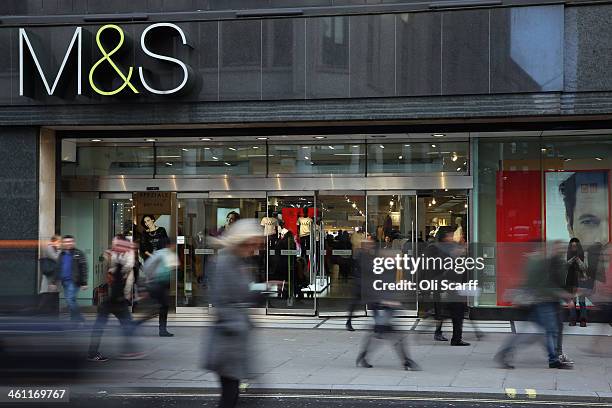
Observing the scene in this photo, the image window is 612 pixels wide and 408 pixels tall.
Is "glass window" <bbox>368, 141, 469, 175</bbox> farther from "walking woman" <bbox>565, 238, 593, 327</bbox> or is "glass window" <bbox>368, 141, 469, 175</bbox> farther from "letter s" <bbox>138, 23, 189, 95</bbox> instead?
"letter s" <bbox>138, 23, 189, 95</bbox>

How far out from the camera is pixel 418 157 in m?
16.6

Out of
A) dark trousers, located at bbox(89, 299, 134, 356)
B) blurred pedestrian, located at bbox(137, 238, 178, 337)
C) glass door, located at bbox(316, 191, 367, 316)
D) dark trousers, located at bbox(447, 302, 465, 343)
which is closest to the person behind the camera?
dark trousers, located at bbox(89, 299, 134, 356)

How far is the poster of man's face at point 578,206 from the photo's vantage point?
1591 cm

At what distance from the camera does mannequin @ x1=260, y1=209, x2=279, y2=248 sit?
17078mm

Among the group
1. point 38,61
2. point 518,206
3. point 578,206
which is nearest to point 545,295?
point 518,206

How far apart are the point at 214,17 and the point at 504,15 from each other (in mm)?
5635

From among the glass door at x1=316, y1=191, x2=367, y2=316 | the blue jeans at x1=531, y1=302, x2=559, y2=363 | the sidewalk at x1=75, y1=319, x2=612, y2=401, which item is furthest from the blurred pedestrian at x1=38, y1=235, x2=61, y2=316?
the blue jeans at x1=531, y1=302, x2=559, y2=363

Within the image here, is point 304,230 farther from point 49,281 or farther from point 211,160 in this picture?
point 49,281

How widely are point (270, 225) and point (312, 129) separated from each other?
Result: 2.44 metres

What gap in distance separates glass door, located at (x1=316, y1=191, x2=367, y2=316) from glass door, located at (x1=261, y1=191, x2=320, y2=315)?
0.60 feet

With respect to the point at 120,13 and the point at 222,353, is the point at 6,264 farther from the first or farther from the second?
the point at 120,13

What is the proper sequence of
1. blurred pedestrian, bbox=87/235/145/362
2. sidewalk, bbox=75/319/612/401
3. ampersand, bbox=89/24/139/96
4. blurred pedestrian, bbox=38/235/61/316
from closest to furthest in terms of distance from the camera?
blurred pedestrian, bbox=38/235/61/316 → sidewalk, bbox=75/319/612/401 → blurred pedestrian, bbox=87/235/145/362 → ampersand, bbox=89/24/139/96

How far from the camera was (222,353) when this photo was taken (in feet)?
19.6
